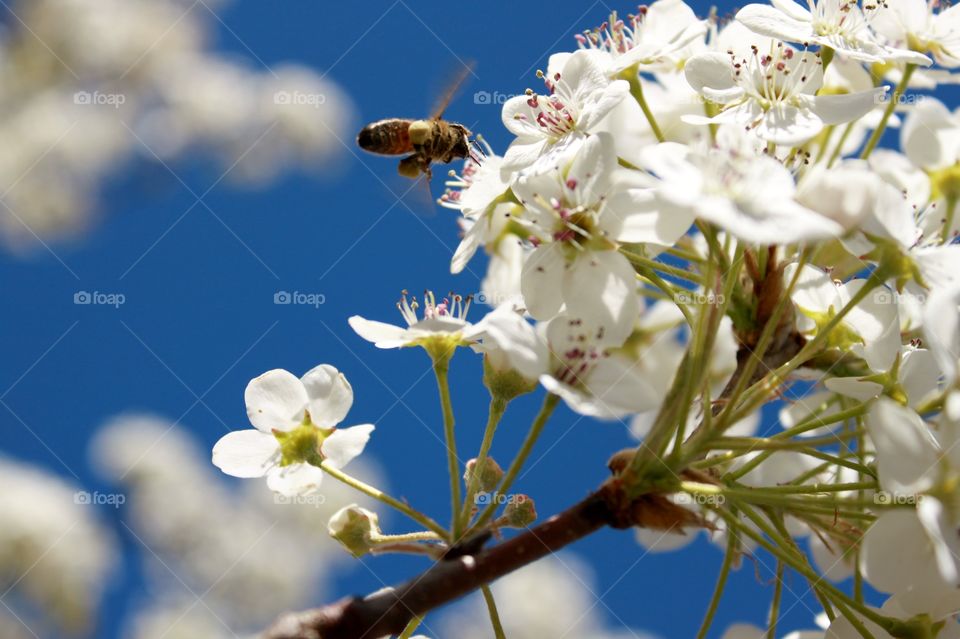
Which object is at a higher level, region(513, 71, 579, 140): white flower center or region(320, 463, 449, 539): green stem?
region(513, 71, 579, 140): white flower center

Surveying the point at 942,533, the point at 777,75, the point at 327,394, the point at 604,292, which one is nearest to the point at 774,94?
the point at 777,75

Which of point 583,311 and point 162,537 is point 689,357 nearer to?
point 583,311

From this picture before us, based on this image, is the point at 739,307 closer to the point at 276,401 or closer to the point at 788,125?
the point at 788,125

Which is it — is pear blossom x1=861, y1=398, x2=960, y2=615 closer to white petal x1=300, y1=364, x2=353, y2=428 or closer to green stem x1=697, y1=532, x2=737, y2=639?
green stem x1=697, y1=532, x2=737, y2=639

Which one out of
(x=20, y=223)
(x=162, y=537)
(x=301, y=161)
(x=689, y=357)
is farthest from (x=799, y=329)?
(x=301, y=161)

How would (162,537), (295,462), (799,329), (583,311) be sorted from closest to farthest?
(583,311), (295,462), (799,329), (162,537)

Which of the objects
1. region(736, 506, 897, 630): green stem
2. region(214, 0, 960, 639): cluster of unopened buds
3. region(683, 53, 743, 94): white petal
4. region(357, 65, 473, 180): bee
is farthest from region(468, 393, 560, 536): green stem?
region(357, 65, 473, 180): bee

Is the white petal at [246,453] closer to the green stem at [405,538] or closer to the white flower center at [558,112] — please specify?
the green stem at [405,538]
